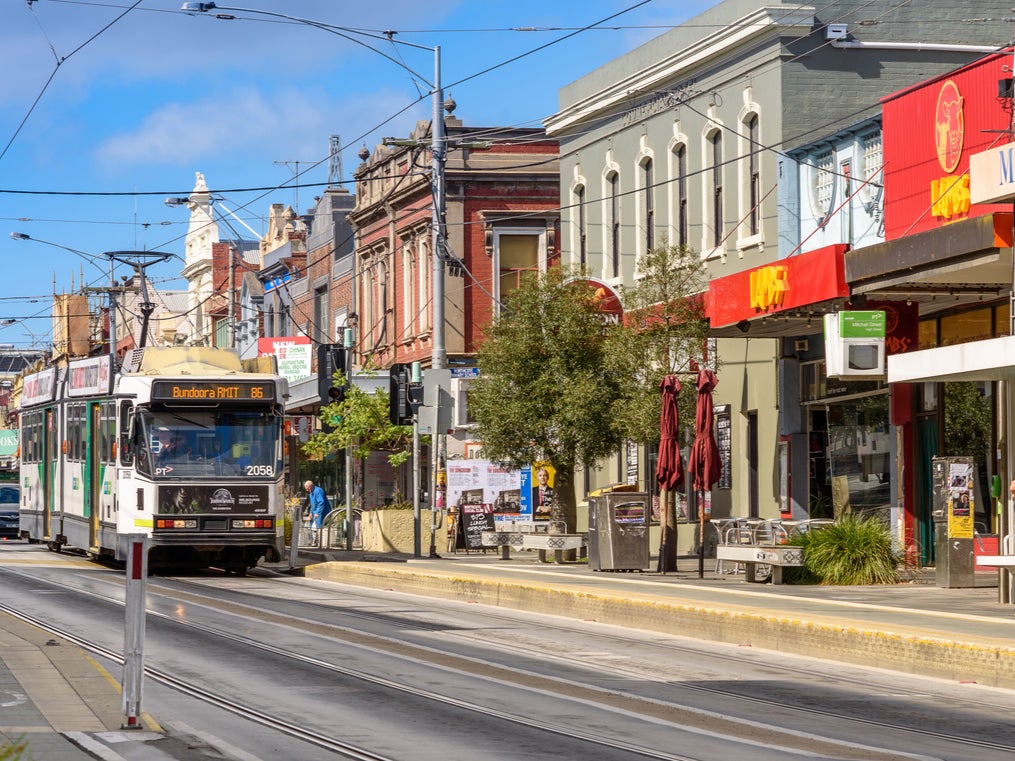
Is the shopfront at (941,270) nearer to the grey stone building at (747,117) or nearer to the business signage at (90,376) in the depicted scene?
the grey stone building at (747,117)

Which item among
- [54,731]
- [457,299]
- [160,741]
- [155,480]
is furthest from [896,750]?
[457,299]

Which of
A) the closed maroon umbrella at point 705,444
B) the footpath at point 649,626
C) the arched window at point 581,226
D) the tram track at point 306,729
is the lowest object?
the tram track at point 306,729

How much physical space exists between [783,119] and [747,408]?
5466 mm

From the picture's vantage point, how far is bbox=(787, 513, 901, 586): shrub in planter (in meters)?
23.5

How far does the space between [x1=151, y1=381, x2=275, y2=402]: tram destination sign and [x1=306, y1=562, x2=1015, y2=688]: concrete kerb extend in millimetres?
3944

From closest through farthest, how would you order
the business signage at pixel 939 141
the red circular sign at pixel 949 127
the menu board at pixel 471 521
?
the business signage at pixel 939 141
the red circular sign at pixel 949 127
the menu board at pixel 471 521

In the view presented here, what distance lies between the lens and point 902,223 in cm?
2486

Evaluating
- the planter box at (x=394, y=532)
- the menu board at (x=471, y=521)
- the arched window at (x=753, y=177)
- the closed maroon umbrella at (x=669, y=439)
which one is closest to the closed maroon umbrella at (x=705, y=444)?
the closed maroon umbrella at (x=669, y=439)

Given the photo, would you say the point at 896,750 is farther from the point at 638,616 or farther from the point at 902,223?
the point at 902,223

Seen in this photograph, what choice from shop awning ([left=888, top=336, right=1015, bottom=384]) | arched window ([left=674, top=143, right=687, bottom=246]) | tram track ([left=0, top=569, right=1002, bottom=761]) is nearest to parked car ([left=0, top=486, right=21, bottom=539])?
arched window ([left=674, top=143, right=687, bottom=246])

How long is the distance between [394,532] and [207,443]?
10.4 meters

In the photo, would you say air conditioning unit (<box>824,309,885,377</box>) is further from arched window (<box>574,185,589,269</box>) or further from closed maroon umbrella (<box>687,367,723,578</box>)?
arched window (<box>574,185,589,269</box>)

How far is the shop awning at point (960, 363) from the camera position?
20109 millimetres

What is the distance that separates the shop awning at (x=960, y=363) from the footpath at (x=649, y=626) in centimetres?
268
